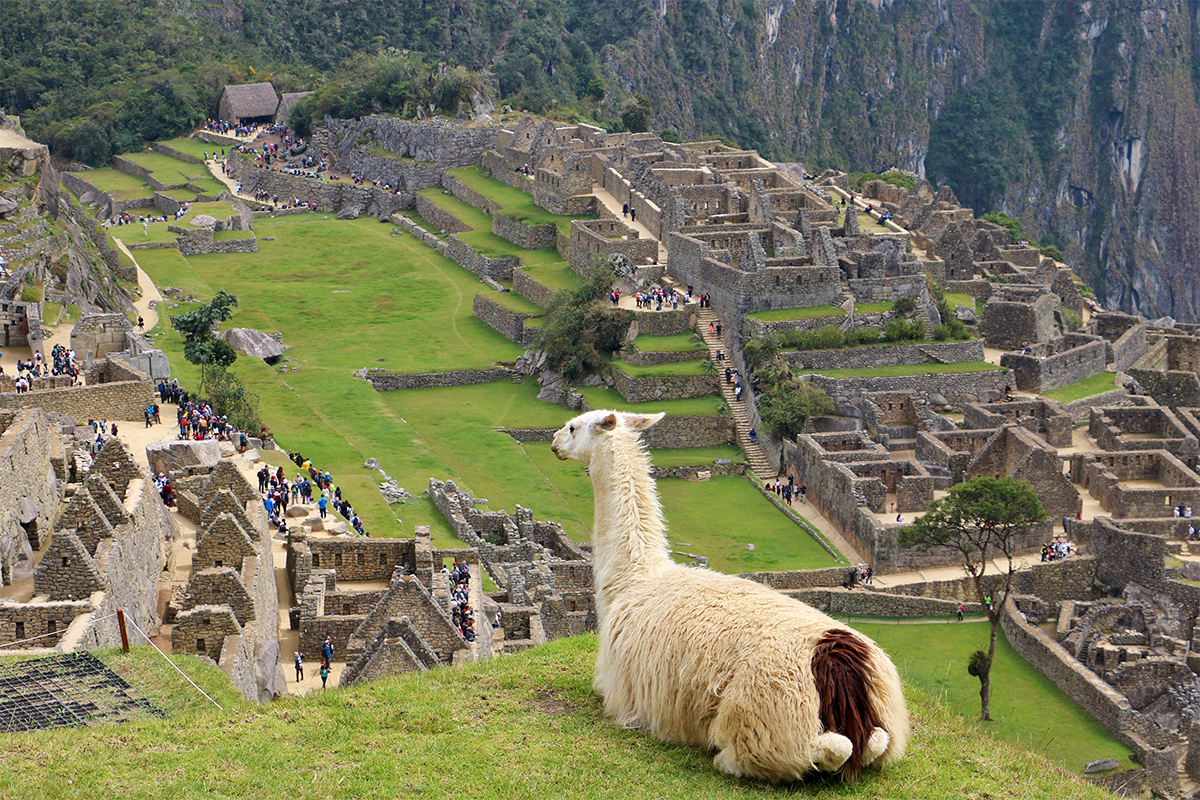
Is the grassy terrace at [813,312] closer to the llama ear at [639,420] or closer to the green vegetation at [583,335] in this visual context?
the green vegetation at [583,335]

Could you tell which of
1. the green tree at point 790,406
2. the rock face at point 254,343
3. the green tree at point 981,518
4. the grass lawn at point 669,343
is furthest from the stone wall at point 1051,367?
the rock face at point 254,343

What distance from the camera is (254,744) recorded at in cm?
1138

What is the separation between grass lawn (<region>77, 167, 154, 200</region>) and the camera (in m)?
73.7

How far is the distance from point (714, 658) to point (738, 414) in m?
35.2

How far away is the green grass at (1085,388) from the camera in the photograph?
1861 inches

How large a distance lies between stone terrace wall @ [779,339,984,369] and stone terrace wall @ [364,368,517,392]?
33.2ft

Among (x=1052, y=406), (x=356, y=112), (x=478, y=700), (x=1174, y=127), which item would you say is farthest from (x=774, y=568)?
(x=1174, y=127)

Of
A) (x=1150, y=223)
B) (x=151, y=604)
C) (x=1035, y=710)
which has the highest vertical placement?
(x=151, y=604)

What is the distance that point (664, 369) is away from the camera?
4744cm

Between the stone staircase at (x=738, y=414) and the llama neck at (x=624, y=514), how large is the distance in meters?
30.9

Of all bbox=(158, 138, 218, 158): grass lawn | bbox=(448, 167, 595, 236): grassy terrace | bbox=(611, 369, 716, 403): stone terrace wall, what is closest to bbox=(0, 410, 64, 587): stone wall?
bbox=(611, 369, 716, 403): stone terrace wall

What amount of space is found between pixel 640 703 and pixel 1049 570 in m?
27.5


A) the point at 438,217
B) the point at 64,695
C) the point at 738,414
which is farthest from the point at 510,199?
the point at 64,695

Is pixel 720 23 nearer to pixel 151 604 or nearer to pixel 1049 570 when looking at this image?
pixel 1049 570
